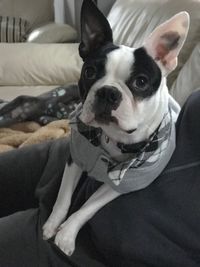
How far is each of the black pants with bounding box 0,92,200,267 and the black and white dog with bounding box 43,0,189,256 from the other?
24mm

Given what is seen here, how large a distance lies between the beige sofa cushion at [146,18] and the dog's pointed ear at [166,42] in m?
0.67

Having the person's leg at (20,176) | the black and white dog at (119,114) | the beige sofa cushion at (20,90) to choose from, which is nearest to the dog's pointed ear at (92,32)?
the black and white dog at (119,114)

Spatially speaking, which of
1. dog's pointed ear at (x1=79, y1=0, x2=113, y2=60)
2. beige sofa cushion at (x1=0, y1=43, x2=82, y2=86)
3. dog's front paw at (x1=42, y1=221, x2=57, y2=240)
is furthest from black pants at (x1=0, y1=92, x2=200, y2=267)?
beige sofa cushion at (x1=0, y1=43, x2=82, y2=86)

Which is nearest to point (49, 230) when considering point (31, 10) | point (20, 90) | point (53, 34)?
point (20, 90)

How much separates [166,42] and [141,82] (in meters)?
0.11

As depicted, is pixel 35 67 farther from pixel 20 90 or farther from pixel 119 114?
pixel 119 114

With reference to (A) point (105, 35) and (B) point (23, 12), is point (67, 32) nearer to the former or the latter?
(B) point (23, 12)

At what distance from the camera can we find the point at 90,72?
96 centimetres

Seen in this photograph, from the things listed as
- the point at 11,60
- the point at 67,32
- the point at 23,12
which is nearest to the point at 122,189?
the point at 11,60

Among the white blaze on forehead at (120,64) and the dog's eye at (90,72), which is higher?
the white blaze on forehead at (120,64)

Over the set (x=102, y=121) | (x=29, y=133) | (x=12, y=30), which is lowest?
(x=12, y=30)

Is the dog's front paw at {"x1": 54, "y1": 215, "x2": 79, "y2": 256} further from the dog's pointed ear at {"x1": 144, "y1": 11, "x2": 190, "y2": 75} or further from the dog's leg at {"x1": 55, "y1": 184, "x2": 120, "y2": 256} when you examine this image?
the dog's pointed ear at {"x1": 144, "y1": 11, "x2": 190, "y2": 75}

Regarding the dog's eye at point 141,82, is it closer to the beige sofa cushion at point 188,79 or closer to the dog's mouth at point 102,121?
the dog's mouth at point 102,121

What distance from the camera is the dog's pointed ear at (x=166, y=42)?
95cm
